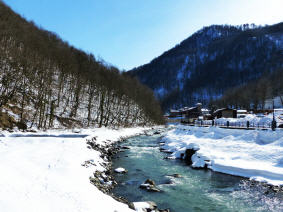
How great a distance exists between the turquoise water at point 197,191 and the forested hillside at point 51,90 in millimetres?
23120

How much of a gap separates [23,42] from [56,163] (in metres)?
54.2

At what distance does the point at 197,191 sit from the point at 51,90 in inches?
1413

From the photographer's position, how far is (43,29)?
294 feet

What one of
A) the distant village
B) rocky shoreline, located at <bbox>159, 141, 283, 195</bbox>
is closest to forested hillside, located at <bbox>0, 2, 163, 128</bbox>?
the distant village

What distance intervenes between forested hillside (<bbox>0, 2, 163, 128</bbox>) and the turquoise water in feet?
75.9

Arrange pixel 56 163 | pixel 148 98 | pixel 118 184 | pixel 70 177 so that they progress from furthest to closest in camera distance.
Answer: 1. pixel 148 98
2. pixel 118 184
3. pixel 56 163
4. pixel 70 177

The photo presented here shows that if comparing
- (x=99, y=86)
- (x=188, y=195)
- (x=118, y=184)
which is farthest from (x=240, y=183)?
(x=99, y=86)

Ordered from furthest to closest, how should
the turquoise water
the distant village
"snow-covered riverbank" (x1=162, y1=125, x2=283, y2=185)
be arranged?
the distant village
"snow-covered riverbank" (x1=162, y1=125, x2=283, y2=185)
the turquoise water

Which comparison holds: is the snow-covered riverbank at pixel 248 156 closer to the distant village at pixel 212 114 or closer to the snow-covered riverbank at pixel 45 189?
the distant village at pixel 212 114

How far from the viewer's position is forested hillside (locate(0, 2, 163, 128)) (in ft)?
111

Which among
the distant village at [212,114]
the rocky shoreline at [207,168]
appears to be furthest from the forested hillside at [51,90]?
the rocky shoreline at [207,168]

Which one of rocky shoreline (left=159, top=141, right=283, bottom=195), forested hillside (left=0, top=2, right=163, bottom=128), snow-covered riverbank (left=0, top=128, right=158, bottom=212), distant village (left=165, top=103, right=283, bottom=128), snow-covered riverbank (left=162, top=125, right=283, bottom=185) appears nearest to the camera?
snow-covered riverbank (left=0, top=128, right=158, bottom=212)

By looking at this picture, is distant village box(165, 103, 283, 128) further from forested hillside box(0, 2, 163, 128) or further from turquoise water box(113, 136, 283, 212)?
forested hillside box(0, 2, 163, 128)

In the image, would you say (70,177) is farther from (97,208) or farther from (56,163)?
(97,208)
